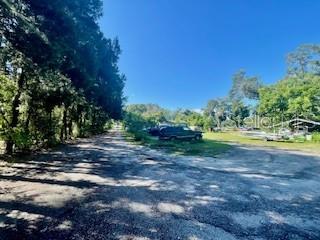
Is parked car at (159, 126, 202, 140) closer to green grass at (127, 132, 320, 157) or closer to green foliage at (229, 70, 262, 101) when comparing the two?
green grass at (127, 132, 320, 157)

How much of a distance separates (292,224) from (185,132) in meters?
20.1

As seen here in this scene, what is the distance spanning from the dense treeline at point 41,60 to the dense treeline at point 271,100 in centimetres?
2635

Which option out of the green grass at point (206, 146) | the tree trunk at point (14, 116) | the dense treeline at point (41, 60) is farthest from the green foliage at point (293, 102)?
the tree trunk at point (14, 116)

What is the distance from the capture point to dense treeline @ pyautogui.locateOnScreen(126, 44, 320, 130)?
1359 inches

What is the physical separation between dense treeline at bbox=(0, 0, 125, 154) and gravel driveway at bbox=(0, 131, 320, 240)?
389cm

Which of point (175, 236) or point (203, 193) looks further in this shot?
point (203, 193)

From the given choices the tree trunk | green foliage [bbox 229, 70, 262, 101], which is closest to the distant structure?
the tree trunk

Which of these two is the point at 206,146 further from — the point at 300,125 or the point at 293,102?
the point at 300,125

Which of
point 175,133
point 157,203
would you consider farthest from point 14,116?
point 175,133

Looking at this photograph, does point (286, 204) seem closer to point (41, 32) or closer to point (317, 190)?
point (317, 190)

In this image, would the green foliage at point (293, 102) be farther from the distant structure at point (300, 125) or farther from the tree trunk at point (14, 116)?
the tree trunk at point (14, 116)

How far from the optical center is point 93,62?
43.9 feet

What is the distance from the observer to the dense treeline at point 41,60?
26.8 ft

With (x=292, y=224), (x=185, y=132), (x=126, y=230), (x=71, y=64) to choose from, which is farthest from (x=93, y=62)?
(x=185, y=132)
